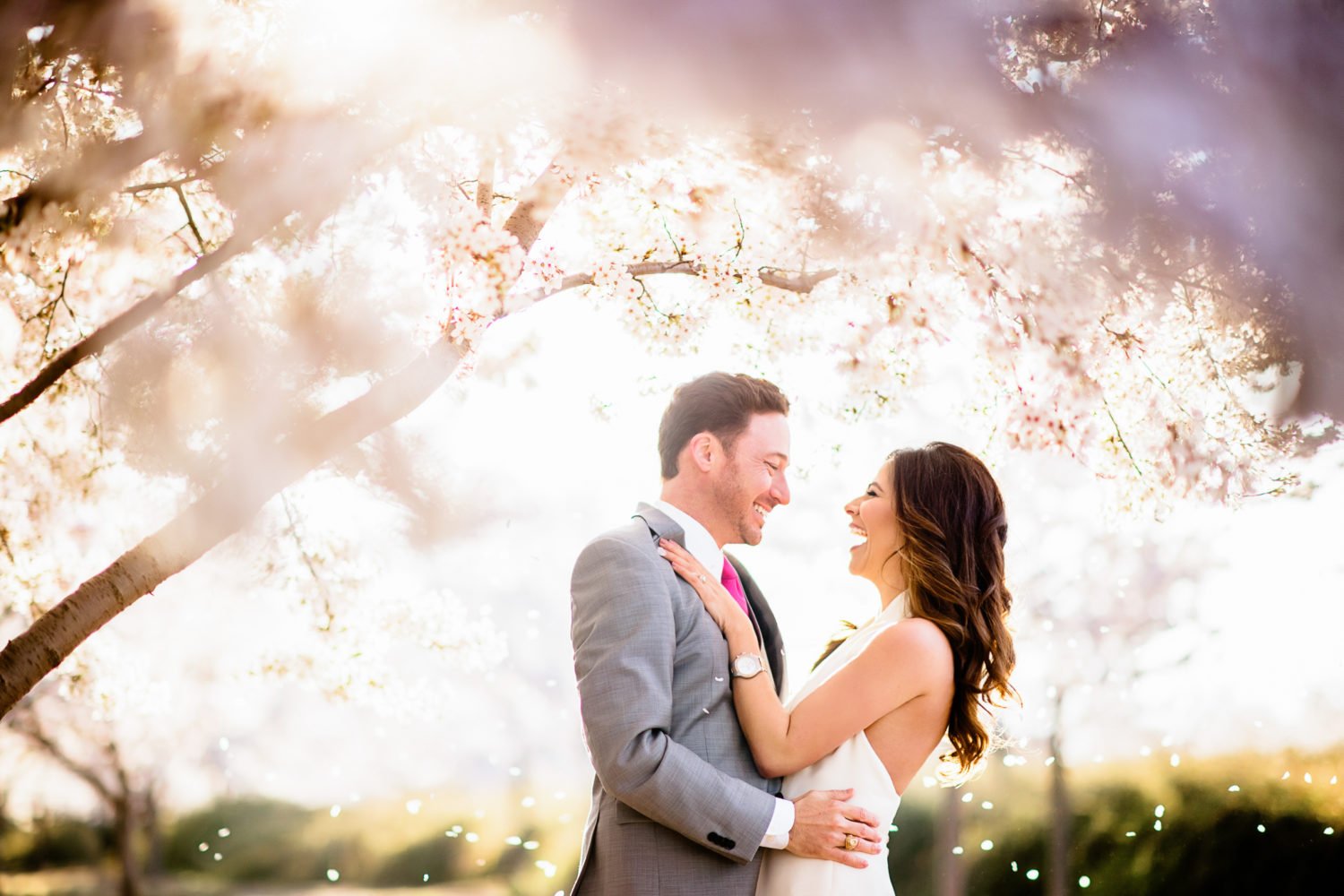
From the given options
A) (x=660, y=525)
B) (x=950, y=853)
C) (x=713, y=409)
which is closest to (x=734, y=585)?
(x=660, y=525)

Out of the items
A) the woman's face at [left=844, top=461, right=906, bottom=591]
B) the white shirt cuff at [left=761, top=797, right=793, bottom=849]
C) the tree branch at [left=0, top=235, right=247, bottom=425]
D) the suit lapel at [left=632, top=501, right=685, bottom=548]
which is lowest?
the white shirt cuff at [left=761, top=797, right=793, bottom=849]

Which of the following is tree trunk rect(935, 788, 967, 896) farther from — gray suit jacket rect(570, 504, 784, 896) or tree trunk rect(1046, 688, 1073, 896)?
gray suit jacket rect(570, 504, 784, 896)

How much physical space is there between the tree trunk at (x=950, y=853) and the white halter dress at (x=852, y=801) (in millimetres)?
2998

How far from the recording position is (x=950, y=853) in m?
4.81

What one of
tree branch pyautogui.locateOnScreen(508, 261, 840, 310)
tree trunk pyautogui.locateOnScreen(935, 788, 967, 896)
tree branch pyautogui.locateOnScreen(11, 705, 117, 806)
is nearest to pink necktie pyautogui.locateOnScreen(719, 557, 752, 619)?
tree branch pyautogui.locateOnScreen(508, 261, 840, 310)

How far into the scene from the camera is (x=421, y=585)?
448 cm

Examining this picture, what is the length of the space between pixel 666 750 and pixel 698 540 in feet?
1.44

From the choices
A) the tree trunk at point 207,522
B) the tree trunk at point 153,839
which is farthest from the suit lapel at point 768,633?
the tree trunk at point 153,839

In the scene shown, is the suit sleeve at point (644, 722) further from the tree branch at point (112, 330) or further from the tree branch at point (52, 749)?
the tree branch at point (52, 749)

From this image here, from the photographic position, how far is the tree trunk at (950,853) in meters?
4.78

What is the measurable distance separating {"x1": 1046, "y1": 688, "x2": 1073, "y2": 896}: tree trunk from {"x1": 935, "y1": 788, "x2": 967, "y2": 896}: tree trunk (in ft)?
1.15

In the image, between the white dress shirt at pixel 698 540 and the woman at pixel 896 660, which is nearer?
the woman at pixel 896 660

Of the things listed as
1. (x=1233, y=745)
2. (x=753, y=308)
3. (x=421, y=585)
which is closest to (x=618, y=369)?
(x=753, y=308)

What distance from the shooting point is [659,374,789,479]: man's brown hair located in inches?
85.6
